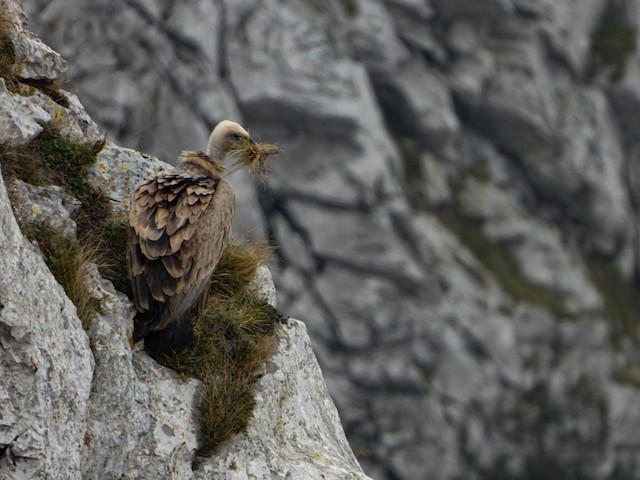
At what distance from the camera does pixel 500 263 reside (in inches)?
2906

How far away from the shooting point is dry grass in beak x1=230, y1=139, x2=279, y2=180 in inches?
496

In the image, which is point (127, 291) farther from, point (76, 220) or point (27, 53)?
point (27, 53)

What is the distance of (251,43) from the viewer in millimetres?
65500

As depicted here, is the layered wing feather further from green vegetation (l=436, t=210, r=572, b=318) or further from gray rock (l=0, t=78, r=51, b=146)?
green vegetation (l=436, t=210, r=572, b=318)

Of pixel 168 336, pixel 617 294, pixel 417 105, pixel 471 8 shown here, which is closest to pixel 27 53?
pixel 168 336

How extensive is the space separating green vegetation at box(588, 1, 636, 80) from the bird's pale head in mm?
75403

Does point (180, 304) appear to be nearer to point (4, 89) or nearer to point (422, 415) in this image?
point (4, 89)

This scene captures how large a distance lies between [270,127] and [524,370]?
22418 millimetres

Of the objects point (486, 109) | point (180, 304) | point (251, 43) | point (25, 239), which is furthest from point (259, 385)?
point (486, 109)

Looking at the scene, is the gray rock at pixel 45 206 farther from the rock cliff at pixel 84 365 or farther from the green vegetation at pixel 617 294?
the green vegetation at pixel 617 294

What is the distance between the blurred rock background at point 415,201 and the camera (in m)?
62.8

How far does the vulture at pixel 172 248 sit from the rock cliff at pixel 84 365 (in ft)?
0.82

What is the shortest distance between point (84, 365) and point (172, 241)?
1.79 m

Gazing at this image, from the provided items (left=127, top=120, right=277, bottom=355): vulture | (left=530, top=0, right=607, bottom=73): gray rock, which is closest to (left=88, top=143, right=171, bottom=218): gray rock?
(left=127, top=120, right=277, bottom=355): vulture
